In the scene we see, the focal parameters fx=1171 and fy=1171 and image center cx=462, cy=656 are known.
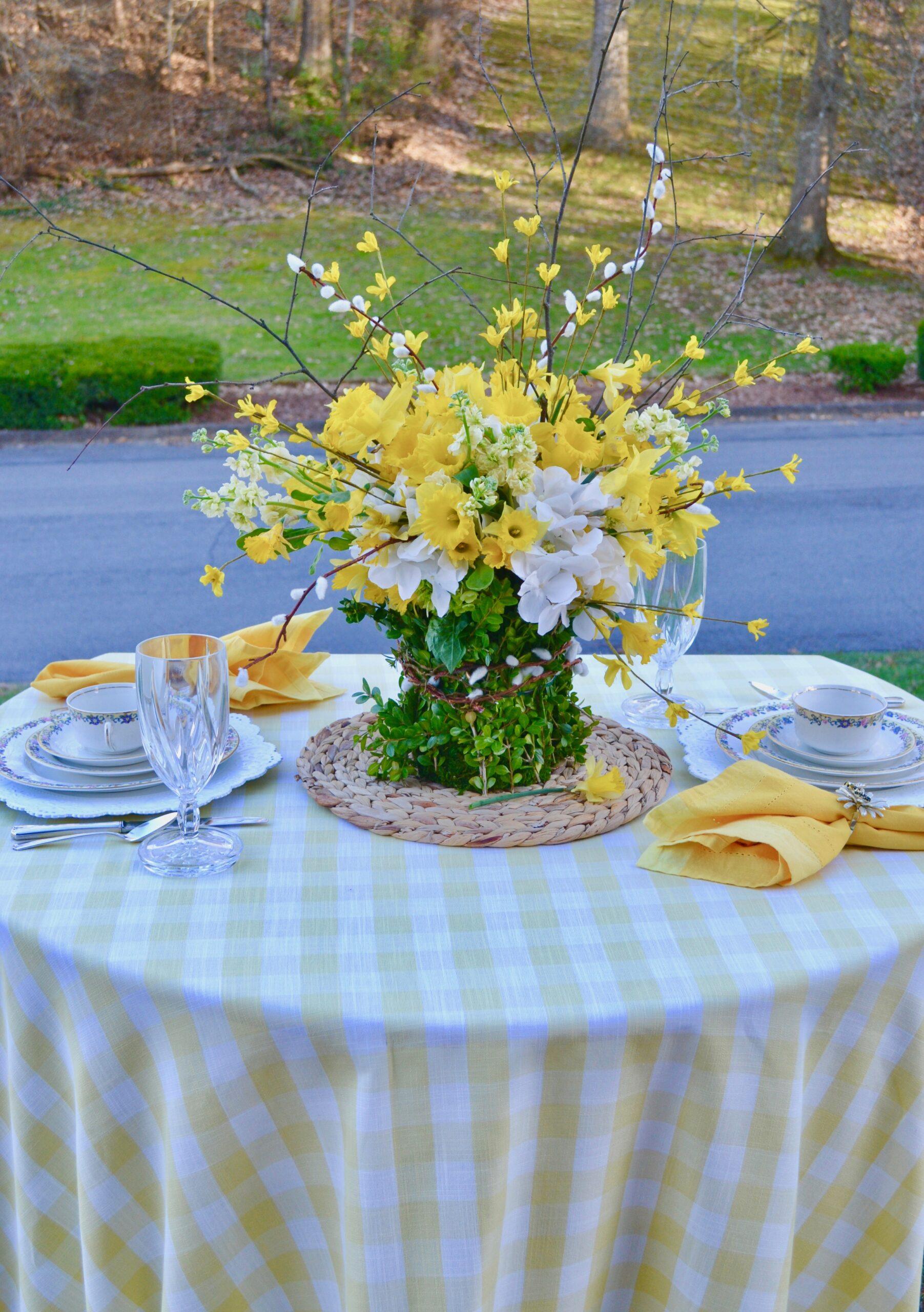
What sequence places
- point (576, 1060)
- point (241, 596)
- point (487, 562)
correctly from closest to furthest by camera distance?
point (576, 1060), point (487, 562), point (241, 596)

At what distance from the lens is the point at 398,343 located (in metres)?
1.19

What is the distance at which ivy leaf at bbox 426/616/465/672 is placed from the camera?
45.3 inches

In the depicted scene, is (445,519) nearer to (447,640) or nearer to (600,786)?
(447,640)

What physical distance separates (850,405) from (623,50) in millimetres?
6138

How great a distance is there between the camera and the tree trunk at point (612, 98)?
39.7 feet

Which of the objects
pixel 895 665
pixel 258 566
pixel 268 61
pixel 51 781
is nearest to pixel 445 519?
pixel 51 781

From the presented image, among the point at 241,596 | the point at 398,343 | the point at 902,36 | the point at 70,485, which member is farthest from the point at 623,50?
the point at 398,343

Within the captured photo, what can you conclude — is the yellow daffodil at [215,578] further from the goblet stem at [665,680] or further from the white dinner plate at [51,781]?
the goblet stem at [665,680]

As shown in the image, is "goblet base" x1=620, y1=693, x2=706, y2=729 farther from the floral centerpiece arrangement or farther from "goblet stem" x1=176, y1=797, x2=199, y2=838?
"goblet stem" x1=176, y1=797, x2=199, y2=838

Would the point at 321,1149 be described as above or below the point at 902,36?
below

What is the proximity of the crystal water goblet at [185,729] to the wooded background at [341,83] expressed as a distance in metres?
12.4

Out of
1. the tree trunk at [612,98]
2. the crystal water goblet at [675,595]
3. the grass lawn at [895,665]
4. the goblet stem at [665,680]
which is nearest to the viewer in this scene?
the crystal water goblet at [675,595]

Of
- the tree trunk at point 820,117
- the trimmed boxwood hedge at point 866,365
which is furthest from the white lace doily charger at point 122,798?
the tree trunk at point 820,117

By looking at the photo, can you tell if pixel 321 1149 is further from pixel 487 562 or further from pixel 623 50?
pixel 623 50
